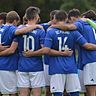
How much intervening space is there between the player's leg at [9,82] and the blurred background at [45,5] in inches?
1392

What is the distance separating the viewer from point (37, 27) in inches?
390

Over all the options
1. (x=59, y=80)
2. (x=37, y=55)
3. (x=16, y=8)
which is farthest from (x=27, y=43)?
(x=16, y=8)

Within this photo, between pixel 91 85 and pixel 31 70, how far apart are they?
1260mm

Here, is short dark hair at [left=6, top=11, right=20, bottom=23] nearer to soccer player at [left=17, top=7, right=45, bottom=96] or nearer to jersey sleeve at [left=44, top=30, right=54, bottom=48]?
soccer player at [left=17, top=7, right=45, bottom=96]

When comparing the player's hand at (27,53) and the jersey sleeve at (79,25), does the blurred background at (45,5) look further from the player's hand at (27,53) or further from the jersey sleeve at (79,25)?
the player's hand at (27,53)

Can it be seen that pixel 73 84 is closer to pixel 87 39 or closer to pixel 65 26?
pixel 87 39

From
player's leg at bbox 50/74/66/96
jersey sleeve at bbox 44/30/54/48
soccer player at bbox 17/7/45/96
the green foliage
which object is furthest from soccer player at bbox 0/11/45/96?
the green foliage

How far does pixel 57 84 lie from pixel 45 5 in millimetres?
40072

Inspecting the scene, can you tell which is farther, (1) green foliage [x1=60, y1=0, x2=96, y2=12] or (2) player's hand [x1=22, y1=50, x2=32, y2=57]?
(1) green foliage [x1=60, y1=0, x2=96, y2=12]

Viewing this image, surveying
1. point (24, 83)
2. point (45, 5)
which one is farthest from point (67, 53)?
point (45, 5)

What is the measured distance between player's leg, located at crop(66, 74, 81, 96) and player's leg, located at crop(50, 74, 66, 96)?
0.12m

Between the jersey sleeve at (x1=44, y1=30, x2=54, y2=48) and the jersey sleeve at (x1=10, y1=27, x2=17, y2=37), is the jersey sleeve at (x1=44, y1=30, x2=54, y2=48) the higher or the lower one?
the lower one

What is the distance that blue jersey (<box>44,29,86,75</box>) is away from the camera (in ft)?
32.0

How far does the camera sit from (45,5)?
163 ft
